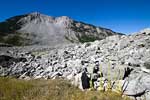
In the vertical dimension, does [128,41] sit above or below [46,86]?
above

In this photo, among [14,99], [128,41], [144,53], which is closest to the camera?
[14,99]

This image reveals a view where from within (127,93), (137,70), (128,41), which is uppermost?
(128,41)

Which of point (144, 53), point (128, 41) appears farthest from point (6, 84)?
point (128, 41)

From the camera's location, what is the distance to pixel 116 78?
40.3ft

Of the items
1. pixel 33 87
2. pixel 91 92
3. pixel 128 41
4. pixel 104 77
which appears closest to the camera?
pixel 91 92

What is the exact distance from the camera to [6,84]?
1237cm

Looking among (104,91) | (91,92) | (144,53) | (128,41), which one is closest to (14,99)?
(91,92)

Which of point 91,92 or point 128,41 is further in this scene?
point 128,41

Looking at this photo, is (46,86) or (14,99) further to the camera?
(46,86)

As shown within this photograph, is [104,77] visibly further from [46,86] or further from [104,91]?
[46,86]

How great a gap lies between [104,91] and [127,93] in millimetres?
1288

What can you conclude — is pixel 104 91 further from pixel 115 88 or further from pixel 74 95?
pixel 74 95

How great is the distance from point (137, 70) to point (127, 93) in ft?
9.47

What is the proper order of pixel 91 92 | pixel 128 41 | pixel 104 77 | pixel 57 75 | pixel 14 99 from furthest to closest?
pixel 128 41 → pixel 57 75 → pixel 104 77 → pixel 91 92 → pixel 14 99
